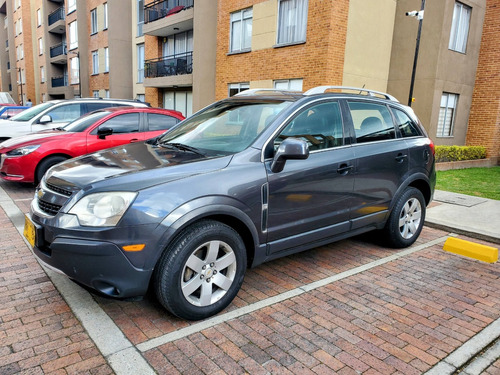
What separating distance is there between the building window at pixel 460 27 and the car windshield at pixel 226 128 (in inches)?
470

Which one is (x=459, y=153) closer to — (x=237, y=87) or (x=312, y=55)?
(x=312, y=55)

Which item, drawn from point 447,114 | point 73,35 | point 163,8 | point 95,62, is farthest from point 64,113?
point 73,35

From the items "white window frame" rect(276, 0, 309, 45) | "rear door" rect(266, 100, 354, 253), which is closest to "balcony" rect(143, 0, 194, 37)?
"white window frame" rect(276, 0, 309, 45)

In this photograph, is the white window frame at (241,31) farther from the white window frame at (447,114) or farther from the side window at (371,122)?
the side window at (371,122)

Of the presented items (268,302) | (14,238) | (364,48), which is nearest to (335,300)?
(268,302)

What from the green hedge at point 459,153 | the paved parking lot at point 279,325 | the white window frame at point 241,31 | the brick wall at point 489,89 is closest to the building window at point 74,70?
the white window frame at point 241,31

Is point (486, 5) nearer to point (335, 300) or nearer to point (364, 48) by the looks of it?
point (364, 48)

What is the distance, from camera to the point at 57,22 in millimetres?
33500

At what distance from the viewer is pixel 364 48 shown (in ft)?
41.8

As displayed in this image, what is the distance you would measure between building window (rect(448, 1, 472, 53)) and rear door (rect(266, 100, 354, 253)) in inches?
459

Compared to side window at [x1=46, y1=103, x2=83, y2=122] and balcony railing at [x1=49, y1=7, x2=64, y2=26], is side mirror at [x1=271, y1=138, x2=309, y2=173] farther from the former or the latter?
balcony railing at [x1=49, y1=7, x2=64, y2=26]

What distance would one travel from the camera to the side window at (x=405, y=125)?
15.9 feet

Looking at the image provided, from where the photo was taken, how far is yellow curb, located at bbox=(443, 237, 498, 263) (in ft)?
15.2

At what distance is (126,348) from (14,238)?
9.66 ft
